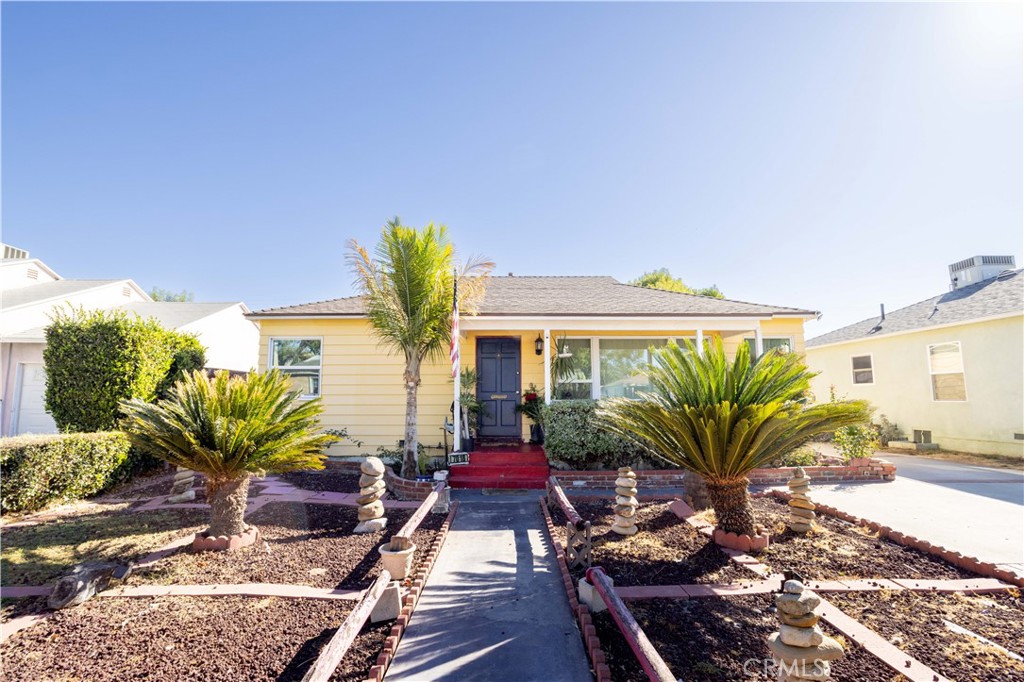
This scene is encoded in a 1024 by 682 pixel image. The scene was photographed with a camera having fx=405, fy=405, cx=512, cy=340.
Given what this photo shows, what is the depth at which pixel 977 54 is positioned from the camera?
275 inches

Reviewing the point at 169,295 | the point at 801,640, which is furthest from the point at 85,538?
the point at 169,295

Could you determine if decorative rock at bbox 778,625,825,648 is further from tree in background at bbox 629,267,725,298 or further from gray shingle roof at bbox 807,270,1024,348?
tree in background at bbox 629,267,725,298

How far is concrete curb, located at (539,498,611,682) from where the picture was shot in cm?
245

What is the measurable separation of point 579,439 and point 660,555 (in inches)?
140

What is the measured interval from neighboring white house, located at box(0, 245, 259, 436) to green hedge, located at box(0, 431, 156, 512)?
3.40 meters

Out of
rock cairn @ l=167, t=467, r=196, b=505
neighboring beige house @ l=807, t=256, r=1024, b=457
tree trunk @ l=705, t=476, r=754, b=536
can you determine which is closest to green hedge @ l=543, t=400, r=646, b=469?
tree trunk @ l=705, t=476, r=754, b=536

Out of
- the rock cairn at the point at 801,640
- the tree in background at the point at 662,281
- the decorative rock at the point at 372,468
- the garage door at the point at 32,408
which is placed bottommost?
the rock cairn at the point at 801,640

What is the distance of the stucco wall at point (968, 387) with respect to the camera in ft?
34.1

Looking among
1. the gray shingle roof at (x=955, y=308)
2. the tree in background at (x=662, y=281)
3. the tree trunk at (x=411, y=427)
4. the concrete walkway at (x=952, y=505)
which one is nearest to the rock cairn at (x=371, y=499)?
the tree trunk at (x=411, y=427)

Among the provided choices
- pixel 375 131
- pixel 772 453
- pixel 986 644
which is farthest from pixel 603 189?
pixel 986 644

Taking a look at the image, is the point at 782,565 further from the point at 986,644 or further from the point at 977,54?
the point at 977,54

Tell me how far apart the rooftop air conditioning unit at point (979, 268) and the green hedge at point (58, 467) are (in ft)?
80.7

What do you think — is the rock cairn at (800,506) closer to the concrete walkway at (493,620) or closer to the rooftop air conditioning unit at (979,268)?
the concrete walkway at (493,620)

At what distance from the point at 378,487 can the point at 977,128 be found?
506 inches
